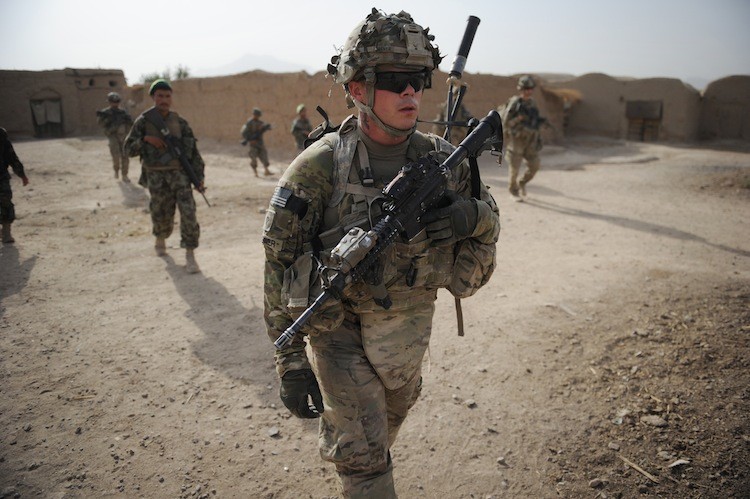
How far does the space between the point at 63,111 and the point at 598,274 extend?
1912 centimetres

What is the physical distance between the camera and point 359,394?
182 cm

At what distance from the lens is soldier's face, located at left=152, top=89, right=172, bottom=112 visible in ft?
17.1

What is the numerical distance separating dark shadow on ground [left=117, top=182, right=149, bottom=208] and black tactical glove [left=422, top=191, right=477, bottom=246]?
305 inches

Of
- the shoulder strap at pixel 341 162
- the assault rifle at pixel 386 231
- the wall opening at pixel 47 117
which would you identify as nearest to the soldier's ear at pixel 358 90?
the shoulder strap at pixel 341 162

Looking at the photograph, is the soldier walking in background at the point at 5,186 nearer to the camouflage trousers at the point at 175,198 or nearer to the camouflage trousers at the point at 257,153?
the camouflage trousers at the point at 175,198

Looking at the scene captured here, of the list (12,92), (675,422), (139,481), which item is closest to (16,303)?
(139,481)

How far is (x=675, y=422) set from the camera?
115 inches

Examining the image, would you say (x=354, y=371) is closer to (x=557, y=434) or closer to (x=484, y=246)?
(x=484, y=246)

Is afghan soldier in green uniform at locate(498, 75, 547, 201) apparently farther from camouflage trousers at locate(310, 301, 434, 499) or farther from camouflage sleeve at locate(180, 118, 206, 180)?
camouflage trousers at locate(310, 301, 434, 499)

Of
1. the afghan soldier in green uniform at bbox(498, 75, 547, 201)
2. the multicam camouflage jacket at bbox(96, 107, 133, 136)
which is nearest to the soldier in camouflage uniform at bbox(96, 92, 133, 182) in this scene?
the multicam camouflage jacket at bbox(96, 107, 133, 136)

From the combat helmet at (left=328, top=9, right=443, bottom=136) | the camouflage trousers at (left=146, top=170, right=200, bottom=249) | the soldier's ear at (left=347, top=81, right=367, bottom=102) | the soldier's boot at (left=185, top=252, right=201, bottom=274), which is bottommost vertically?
the soldier's boot at (left=185, top=252, right=201, bottom=274)

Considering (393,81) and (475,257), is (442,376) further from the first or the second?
(393,81)

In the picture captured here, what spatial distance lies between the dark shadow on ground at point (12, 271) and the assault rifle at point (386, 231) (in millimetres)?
4280

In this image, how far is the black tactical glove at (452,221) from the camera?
6.09 ft
